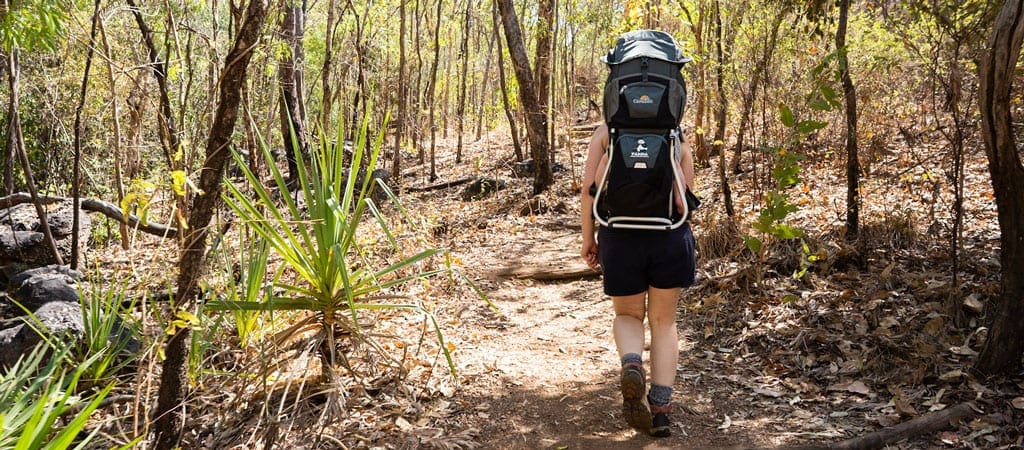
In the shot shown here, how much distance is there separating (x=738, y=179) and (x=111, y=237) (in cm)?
864

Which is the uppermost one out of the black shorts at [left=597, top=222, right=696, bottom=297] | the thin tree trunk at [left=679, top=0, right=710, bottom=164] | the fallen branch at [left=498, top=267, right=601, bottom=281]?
the thin tree trunk at [left=679, top=0, right=710, bottom=164]

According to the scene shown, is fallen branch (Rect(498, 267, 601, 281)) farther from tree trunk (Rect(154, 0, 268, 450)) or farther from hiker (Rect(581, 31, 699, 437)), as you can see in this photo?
tree trunk (Rect(154, 0, 268, 450))

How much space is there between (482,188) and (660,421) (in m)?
8.00

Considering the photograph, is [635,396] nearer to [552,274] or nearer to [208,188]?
[208,188]

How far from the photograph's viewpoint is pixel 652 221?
2.73 metres

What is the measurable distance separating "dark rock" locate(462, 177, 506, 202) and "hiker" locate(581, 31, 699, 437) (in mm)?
7867

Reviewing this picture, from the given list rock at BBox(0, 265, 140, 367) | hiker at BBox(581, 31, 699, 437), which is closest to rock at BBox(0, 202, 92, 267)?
rock at BBox(0, 265, 140, 367)

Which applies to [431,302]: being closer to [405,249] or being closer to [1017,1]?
[405,249]

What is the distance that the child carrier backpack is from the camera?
2689 mm

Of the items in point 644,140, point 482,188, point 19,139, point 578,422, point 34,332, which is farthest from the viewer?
point 482,188

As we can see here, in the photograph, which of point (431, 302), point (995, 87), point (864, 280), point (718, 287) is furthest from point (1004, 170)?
point (431, 302)

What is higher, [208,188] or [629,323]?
[208,188]

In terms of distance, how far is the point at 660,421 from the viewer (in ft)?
9.70

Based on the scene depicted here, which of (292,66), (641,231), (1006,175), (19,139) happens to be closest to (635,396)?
(641,231)
